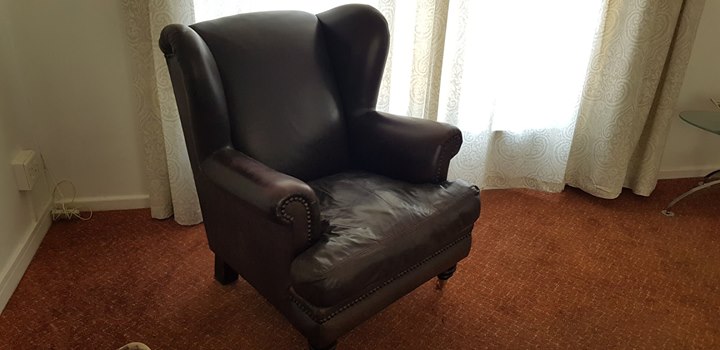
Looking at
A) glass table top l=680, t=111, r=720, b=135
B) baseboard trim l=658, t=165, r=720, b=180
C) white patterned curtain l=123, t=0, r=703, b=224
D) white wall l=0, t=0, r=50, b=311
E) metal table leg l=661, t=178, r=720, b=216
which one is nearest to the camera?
white wall l=0, t=0, r=50, b=311

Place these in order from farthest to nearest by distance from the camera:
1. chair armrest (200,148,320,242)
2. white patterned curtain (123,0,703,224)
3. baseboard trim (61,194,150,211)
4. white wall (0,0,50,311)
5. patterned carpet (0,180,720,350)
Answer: baseboard trim (61,194,150,211)
white patterned curtain (123,0,703,224)
white wall (0,0,50,311)
patterned carpet (0,180,720,350)
chair armrest (200,148,320,242)

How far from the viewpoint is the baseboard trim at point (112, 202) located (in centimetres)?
234

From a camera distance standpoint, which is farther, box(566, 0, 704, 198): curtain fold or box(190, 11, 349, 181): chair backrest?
box(566, 0, 704, 198): curtain fold

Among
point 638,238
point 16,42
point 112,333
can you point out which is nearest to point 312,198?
point 112,333

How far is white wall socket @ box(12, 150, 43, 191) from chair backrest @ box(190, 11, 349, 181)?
0.93 meters

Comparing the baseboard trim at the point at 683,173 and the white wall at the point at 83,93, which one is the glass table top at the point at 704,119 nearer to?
the baseboard trim at the point at 683,173

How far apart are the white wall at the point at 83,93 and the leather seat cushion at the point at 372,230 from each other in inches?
39.9

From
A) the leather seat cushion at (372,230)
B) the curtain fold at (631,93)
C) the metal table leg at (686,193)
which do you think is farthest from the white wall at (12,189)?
the metal table leg at (686,193)

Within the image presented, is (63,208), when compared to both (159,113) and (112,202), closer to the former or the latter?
(112,202)

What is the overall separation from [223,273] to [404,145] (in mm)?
819

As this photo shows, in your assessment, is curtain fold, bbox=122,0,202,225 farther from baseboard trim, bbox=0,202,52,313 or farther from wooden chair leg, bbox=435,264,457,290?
wooden chair leg, bbox=435,264,457,290

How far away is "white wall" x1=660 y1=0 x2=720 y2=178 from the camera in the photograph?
8.80 ft

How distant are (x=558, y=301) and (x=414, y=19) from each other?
1.31 metres

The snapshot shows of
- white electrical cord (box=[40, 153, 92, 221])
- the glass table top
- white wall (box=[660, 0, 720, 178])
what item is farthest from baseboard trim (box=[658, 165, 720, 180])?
white electrical cord (box=[40, 153, 92, 221])
